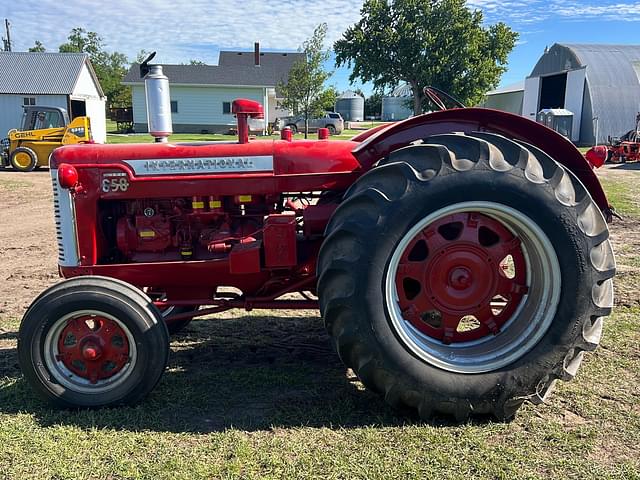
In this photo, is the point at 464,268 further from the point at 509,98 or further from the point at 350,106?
the point at 350,106

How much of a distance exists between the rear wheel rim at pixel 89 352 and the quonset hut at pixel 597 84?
31249mm

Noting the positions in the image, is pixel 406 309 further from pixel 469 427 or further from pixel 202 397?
pixel 202 397

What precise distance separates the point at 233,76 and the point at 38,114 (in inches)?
952

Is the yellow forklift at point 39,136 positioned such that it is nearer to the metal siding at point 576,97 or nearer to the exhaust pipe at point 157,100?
the exhaust pipe at point 157,100

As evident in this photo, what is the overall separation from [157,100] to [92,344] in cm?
165

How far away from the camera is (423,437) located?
3.01 m

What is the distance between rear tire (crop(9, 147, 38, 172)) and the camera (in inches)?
735

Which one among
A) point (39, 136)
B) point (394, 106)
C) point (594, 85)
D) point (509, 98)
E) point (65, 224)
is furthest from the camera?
point (394, 106)

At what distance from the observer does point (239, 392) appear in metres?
3.61

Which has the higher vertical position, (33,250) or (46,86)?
(46,86)

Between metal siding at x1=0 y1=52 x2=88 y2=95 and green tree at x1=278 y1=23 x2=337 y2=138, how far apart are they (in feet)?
42.3

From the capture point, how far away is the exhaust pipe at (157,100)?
3715 millimetres

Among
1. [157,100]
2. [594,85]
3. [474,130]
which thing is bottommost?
[474,130]

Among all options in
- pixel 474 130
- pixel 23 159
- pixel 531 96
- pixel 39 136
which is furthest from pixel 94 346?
pixel 531 96
